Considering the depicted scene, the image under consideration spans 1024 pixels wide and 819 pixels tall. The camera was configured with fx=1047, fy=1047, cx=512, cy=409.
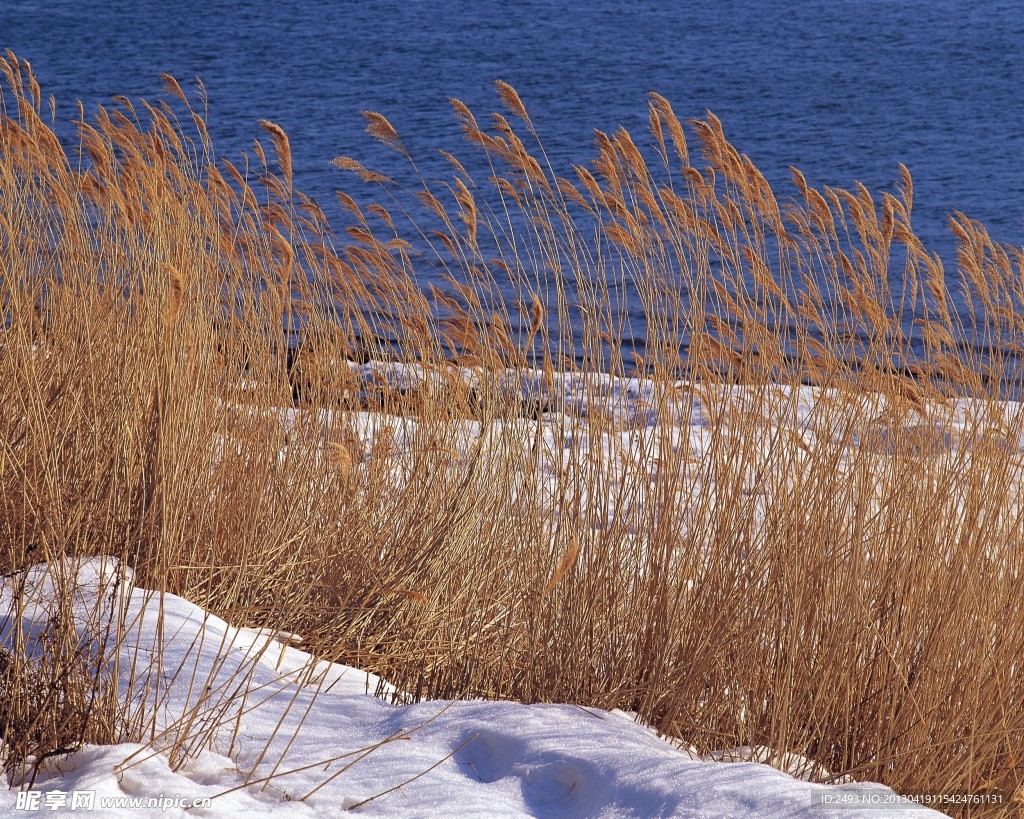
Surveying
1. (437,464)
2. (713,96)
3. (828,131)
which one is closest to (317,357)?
(437,464)

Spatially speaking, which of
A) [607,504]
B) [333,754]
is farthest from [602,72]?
[333,754]

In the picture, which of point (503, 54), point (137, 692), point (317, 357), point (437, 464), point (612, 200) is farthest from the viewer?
point (503, 54)

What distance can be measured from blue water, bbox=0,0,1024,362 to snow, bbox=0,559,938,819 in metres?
9.02

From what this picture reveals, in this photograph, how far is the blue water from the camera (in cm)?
1346

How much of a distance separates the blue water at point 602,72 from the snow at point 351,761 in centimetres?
902

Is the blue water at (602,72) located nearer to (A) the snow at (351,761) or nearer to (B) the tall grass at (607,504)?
(B) the tall grass at (607,504)

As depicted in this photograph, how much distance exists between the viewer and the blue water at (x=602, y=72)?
530 inches

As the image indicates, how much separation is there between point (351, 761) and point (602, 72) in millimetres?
18868

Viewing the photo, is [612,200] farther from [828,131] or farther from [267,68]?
[267,68]

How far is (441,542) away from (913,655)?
1279 millimetres

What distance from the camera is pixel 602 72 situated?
19.4 m

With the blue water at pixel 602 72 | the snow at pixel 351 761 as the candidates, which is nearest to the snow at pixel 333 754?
the snow at pixel 351 761

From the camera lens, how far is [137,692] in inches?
78.0

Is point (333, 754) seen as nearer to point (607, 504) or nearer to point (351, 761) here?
point (351, 761)
